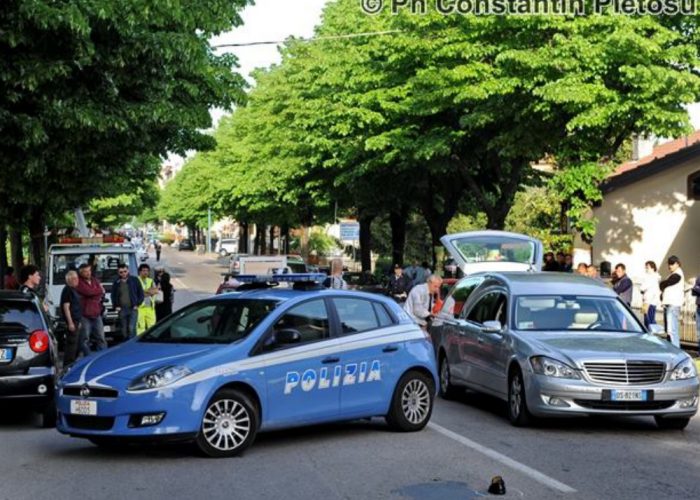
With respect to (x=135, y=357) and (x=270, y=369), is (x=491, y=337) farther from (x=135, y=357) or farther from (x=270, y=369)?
(x=135, y=357)

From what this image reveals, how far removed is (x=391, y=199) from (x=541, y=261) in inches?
575

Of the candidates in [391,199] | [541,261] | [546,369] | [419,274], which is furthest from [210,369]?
[391,199]

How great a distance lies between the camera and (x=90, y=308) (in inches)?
645

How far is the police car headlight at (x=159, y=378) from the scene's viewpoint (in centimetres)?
903

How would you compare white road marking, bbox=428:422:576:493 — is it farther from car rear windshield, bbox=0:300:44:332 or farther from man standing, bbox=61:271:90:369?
man standing, bbox=61:271:90:369

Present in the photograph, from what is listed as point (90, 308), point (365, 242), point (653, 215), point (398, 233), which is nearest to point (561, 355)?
point (90, 308)

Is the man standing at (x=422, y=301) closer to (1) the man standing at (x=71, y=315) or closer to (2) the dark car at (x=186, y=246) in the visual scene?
(1) the man standing at (x=71, y=315)

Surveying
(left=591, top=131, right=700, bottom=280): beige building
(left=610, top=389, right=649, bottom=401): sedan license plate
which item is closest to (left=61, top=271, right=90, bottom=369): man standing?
(left=610, top=389, right=649, bottom=401): sedan license plate

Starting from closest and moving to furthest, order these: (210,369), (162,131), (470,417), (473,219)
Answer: (210,369) → (470,417) → (162,131) → (473,219)

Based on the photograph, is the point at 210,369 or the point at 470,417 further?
the point at 470,417

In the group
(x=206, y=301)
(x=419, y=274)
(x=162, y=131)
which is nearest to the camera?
(x=206, y=301)

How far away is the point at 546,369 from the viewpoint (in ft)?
Result: 36.6

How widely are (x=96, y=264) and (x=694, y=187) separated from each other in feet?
58.2

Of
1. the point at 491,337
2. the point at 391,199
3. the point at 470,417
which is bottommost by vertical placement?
the point at 470,417
